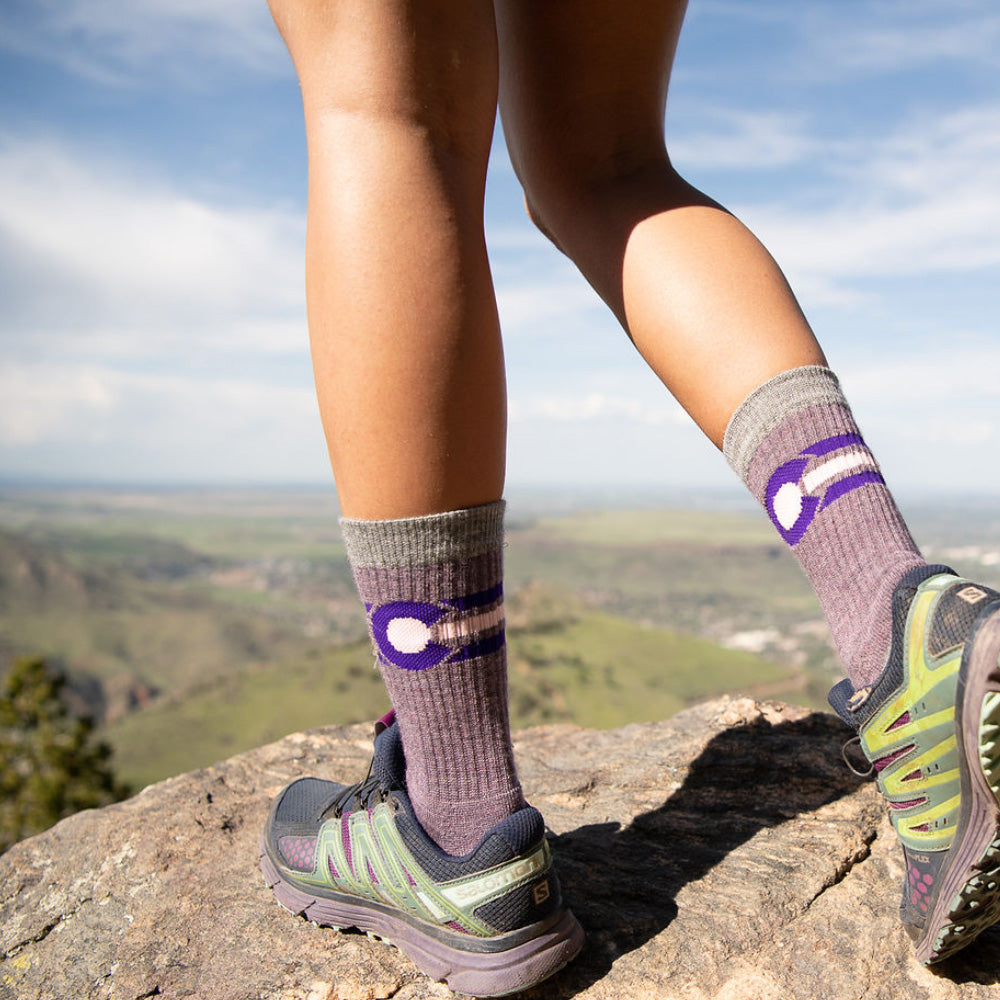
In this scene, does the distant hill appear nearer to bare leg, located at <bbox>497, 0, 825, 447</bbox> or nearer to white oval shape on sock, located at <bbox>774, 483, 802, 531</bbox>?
bare leg, located at <bbox>497, 0, 825, 447</bbox>

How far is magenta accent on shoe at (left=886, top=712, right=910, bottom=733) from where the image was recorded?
37.5 inches

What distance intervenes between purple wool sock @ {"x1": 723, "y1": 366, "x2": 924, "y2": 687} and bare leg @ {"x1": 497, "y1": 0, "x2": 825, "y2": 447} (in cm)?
4

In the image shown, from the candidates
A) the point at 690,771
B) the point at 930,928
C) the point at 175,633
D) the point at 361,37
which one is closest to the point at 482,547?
the point at 361,37

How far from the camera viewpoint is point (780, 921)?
49.2 inches

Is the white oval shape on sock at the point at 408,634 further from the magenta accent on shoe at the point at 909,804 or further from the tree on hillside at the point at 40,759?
the tree on hillside at the point at 40,759

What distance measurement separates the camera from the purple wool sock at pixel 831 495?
3.37 feet

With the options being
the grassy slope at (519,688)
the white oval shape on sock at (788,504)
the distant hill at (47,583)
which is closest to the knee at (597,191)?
the white oval shape on sock at (788,504)

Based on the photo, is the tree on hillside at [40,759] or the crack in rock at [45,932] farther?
the tree on hillside at [40,759]

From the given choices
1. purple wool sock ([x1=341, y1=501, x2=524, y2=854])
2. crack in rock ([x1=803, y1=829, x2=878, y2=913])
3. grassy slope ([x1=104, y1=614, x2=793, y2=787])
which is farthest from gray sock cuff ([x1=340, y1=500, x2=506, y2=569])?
grassy slope ([x1=104, y1=614, x2=793, y2=787])

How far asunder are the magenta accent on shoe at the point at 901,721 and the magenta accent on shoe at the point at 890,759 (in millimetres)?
26

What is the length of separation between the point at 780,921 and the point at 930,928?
28 centimetres

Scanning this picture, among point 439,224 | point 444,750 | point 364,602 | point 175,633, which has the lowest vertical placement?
point 444,750

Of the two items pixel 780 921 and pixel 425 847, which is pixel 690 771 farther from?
pixel 425 847

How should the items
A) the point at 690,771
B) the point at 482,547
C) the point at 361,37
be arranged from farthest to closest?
the point at 690,771 → the point at 482,547 → the point at 361,37
